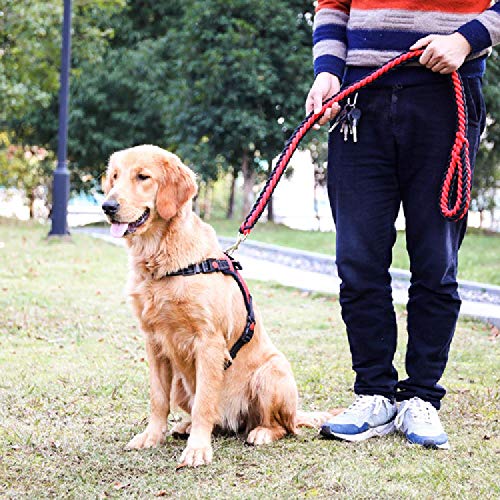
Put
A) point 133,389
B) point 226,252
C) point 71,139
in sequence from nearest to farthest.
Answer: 1. point 226,252
2. point 133,389
3. point 71,139

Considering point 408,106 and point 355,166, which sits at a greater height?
point 408,106

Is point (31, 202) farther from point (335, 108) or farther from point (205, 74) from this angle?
point (335, 108)

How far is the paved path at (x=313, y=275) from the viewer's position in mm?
8187

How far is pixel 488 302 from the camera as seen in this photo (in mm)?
8523

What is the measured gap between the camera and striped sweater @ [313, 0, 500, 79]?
333cm

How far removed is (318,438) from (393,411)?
1.20 feet

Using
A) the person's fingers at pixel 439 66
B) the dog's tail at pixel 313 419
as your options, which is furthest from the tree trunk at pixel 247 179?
the person's fingers at pixel 439 66

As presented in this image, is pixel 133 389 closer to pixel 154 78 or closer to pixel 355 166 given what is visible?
pixel 355 166

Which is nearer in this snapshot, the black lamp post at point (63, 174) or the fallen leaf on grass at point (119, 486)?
the fallen leaf on grass at point (119, 486)

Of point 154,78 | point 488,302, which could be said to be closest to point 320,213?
point 154,78

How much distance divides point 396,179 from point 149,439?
155 centimetres

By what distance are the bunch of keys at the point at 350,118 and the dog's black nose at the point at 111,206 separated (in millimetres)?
1024

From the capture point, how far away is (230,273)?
3.59 m

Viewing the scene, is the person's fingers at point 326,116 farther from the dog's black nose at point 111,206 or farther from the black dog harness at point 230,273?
the dog's black nose at point 111,206
